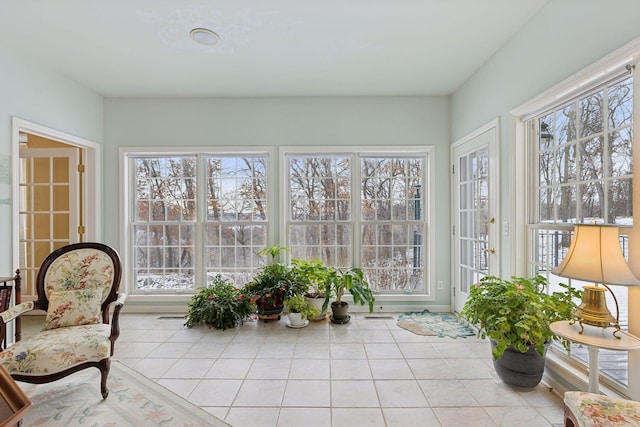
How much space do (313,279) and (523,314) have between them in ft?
6.79

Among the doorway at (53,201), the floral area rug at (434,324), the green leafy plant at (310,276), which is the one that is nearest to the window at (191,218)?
the doorway at (53,201)

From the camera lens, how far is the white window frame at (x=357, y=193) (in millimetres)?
3732

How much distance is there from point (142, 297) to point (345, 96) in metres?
3.54

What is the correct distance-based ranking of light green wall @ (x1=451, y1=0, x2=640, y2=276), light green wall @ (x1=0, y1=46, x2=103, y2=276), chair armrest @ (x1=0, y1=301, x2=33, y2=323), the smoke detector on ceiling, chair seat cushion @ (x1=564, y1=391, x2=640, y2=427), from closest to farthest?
chair seat cushion @ (x1=564, y1=391, x2=640, y2=427) < light green wall @ (x1=451, y1=0, x2=640, y2=276) < chair armrest @ (x1=0, y1=301, x2=33, y2=323) < the smoke detector on ceiling < light green wall @ (x1=0, y1=46, x2=103, y2=276)

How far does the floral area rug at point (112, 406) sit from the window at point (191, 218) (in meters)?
1.63

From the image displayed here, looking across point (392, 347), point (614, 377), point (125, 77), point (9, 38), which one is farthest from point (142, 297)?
point (614, 377)

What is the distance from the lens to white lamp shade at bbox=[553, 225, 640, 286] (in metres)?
1.42

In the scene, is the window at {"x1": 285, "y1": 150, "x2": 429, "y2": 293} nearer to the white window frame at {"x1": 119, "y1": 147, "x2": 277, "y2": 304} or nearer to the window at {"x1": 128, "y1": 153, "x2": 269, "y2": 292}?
the white window frame at {"x1": 119, "y1": 147, "x2": 277, "y2": 304}

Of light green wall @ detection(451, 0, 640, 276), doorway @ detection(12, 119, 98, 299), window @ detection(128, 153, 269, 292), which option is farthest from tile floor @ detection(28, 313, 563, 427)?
doorway @ detection(12, 119, 98, 299)

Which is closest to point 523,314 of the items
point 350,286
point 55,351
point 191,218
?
point 350,286

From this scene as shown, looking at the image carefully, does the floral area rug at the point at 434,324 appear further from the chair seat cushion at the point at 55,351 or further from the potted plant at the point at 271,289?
the chair seat cushion at the point at 55,351

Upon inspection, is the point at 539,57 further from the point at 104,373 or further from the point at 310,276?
the point at 104,373

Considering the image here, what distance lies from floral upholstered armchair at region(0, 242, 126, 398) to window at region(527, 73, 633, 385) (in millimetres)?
3192

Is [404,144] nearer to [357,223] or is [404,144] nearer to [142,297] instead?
[357,223]
